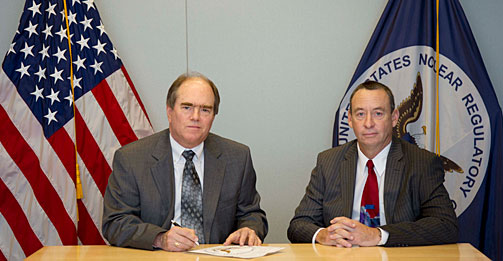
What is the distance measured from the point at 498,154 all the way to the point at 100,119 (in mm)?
2763

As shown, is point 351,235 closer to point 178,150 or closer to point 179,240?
point 179,240

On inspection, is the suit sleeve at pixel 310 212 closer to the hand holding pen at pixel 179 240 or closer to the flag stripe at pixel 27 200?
the hand holding pen at pixel 179 240

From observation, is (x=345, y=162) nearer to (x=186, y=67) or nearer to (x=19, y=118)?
(x=186, y=67)

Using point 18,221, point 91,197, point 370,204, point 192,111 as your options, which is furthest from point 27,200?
point 370,204

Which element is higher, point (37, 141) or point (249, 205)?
point (37, 141)

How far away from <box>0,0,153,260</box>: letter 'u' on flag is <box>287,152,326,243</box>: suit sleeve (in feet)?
5.00

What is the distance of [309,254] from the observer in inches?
98.4

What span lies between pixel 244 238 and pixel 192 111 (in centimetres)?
70

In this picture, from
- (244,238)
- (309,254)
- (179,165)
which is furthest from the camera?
(179,165)

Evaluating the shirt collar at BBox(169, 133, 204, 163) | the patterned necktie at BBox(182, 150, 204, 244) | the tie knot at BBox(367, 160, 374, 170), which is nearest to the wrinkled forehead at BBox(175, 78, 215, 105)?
the shirt collar at BBox(169, 133, 204, 163)

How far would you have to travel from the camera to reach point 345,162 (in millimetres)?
3172

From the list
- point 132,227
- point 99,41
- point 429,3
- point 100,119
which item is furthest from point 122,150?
point 429,3

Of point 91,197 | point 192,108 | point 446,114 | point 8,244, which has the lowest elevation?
point 8,244

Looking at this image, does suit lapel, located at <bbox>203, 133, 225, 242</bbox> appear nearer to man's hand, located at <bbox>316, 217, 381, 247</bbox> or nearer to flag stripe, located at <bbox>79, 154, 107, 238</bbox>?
man's hand, located at <bbox>316, 217, 381, 247</bbox>
